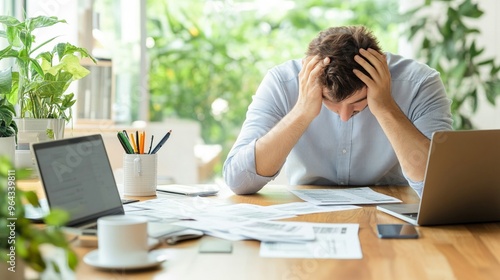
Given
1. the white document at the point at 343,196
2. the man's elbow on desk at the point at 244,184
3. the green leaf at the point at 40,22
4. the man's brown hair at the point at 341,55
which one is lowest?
the white document at the point at 343,196

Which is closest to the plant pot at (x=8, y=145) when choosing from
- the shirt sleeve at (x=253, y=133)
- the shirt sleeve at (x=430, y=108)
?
the shirt sleeve at (x=253, y=133)

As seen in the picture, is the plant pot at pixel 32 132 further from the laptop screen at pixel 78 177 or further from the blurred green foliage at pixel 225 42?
the blurred green foliage at pixel 225 42

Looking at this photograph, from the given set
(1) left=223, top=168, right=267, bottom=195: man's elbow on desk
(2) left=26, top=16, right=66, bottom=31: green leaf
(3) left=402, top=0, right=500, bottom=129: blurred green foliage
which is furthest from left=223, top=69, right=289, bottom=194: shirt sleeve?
(3) left=402, top=0, right=500, bottom=129: blurred green foliage

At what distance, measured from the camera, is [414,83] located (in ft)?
7.18

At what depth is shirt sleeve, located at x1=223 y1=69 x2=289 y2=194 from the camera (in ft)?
6.28

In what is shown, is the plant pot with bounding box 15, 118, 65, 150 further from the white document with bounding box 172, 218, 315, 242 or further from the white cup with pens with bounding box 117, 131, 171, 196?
the white document with bounding box 172, 218, 315, 242

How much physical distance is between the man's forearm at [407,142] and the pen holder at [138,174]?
653mm

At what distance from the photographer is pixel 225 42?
5.57m

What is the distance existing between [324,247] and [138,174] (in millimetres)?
693

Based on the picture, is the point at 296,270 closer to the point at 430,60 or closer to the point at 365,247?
the point at 365,247

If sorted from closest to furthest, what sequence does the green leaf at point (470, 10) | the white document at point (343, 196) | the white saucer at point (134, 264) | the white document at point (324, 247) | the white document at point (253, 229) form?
the white saucer at point (134, 264) → the white document at point (324, 247) → the white document at point (253, 229) → the white document at point (343, 196) → the green leaf at point (470, 10)

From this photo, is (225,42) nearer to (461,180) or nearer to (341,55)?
(341,55)

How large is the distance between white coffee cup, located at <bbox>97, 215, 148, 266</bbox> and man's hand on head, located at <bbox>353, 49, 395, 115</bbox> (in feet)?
3.27

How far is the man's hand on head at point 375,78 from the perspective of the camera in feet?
6.36
